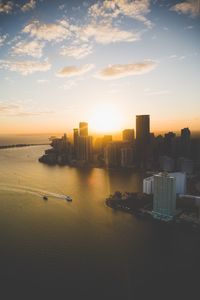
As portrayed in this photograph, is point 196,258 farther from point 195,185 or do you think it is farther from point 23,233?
point 195,185

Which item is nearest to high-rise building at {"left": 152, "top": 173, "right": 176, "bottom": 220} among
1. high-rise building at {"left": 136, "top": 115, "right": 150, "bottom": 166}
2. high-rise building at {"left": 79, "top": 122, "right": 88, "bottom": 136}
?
high-rise building at {"left": 136, "top": 115, "right": 150, "bottom": 166}

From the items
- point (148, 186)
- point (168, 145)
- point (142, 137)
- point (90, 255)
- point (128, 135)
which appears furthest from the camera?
point (128, 135)

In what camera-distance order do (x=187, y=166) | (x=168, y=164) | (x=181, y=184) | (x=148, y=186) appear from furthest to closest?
(x=168, y=164) < (x=187, y=166) < (x=148, y=186) < (x=181, y=184)

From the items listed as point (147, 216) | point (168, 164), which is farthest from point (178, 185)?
point (168, 164)

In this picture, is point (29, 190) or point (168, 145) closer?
point (29, 190)

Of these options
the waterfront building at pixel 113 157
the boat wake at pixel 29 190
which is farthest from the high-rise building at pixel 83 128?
the boat wake at pixel 29 190

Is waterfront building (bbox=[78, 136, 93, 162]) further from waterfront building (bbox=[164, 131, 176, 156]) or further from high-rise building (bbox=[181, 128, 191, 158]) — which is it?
high-rise building (bbox=[181, 128, 191, 158])

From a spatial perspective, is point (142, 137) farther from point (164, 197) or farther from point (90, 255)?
point (90, 255)

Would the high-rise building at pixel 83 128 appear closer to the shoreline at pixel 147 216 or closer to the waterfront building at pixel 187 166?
the waterfront building at pixel 187 166
